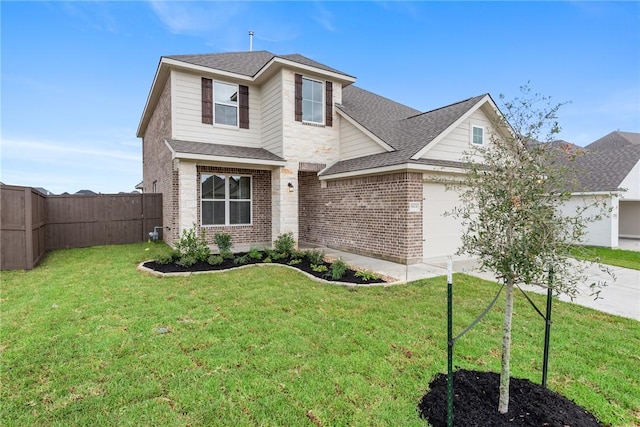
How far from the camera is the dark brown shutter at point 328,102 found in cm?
1161

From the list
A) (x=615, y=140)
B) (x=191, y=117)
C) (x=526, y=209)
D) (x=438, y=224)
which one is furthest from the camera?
(x=615, y=140)

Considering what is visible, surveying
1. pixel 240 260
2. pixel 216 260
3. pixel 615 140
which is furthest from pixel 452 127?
pixel 615 140

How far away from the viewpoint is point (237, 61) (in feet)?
40.4

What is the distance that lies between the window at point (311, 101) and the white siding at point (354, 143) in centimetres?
95

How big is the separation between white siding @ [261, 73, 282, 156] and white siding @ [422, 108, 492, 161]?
5011 mm

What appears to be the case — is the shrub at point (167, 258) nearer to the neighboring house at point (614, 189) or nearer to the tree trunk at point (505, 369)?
the tree trunk at point (505, 369)

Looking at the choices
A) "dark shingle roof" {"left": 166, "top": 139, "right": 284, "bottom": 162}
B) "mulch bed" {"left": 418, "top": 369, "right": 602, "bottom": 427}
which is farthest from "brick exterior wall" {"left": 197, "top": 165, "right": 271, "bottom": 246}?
"mulch bed" {"left": 418, "top": 369, "right": 602, "bottom": 427}

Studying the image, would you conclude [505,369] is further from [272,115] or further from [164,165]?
[164,165]

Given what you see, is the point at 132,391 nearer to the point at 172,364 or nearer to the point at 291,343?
the point at 172,364

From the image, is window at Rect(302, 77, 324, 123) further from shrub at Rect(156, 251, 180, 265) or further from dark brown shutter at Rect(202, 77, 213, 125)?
shrub at Rect(156, 251, 180, 265)

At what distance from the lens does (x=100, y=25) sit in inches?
434

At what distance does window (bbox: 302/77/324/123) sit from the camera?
11258mm

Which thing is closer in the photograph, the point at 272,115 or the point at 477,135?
the point at 477,135

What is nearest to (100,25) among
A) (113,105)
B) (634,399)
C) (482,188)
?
(113,105)
